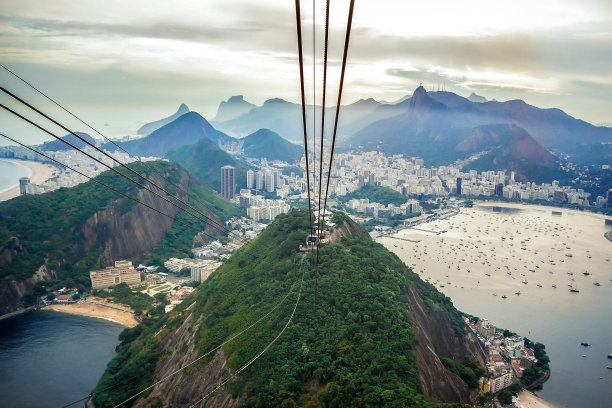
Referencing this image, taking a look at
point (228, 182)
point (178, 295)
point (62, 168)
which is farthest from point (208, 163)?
point (178, 295)

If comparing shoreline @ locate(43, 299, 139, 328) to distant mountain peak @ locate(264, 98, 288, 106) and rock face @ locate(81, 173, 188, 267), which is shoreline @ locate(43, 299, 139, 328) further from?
distant mountain peak @ locate(264, 98, 288, 106)

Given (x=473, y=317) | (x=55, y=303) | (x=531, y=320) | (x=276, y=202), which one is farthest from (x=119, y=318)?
(x=276, y=202)

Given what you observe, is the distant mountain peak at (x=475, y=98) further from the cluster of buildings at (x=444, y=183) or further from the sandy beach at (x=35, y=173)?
the sandy beach at (x=35, y=173)

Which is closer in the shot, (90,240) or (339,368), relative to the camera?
(339,368)

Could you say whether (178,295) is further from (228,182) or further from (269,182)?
(269,182)

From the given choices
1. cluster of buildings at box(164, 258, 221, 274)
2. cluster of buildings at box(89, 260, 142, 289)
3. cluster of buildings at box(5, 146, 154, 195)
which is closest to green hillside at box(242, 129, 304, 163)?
cluster of buildings at box(5, 146, 154, 195)

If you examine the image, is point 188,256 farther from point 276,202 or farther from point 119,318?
point 276,202
